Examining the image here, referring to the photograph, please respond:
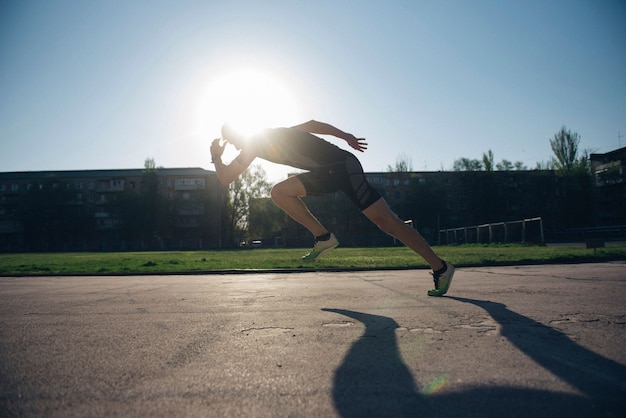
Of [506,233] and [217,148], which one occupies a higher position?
[217,148]

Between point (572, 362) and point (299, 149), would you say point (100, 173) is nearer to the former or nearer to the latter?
point (299, 149)

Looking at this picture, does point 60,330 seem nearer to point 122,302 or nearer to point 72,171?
point 122,302

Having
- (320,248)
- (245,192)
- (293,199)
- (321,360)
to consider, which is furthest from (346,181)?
(245,192)

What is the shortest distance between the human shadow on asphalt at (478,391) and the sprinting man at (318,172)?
1779 mm

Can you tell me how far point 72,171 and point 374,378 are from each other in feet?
297

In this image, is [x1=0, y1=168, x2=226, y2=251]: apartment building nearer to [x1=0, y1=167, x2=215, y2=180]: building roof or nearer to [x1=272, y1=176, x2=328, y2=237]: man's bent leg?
[x1=0, y1=167, x2=215, y2=180]: building roof

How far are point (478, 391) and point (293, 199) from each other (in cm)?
304

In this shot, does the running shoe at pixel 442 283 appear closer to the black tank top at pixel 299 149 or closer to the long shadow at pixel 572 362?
the long shadow at pixel 572 362

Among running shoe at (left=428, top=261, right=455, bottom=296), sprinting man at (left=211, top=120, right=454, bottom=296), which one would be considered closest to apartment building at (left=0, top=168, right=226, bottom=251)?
sprinting man at (left=211, top=120, right=454, bottom=296)

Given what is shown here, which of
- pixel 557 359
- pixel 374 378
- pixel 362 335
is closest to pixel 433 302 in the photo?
pixel 362 335

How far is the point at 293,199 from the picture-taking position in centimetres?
415

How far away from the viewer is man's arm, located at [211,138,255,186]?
408 cm

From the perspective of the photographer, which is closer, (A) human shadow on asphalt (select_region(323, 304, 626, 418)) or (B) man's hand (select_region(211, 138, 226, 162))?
(A) human shadow on asphalt (select_region(323, 304, 626, 418))

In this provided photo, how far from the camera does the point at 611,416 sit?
109cm
